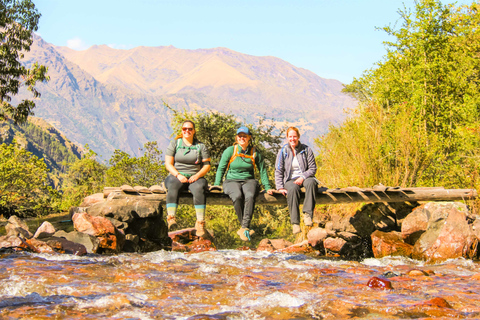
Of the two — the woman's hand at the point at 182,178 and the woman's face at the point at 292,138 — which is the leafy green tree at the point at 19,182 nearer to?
the woman's hand at the point at 182,178

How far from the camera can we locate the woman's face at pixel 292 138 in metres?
8.62

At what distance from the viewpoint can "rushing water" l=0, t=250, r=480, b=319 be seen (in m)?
4.79

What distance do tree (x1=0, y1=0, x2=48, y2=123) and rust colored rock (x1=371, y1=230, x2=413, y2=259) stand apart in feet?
60.4

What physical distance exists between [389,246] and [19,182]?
21.1 meters

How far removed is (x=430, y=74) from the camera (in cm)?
1544

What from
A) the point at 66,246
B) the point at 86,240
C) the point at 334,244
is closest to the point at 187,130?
the point at 86,240

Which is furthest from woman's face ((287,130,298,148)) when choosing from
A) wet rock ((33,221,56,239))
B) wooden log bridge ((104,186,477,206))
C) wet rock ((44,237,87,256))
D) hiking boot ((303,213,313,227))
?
wet rock ((33,221,56,239))

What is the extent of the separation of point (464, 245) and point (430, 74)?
27.3 feet

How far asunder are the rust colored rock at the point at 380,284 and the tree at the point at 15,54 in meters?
20.0

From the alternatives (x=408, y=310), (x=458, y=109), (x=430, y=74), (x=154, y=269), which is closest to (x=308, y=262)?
(x=154, y=269)

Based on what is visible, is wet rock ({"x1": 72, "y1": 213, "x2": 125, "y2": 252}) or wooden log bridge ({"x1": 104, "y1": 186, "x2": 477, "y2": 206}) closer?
wet rock ({"x1": 72, "y1": 213, "x2": 125, "y2": 252})

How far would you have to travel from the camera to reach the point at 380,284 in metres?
6.13

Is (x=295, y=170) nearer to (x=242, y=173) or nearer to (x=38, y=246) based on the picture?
(x=242, y=173)

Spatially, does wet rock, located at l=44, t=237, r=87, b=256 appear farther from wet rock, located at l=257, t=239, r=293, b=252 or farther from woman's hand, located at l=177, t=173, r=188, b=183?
wet rock, located at l=257, t=239, r=293, b=252
